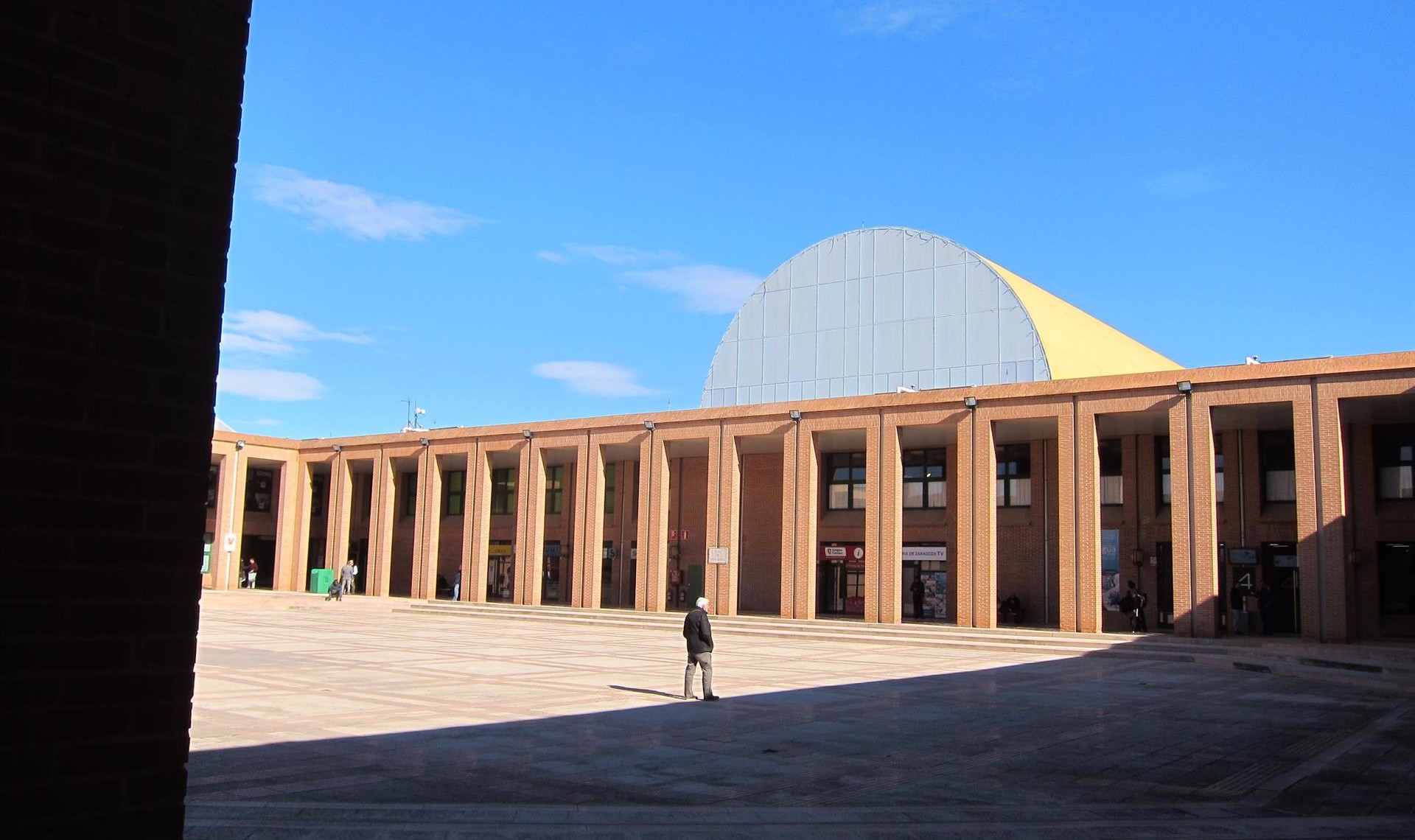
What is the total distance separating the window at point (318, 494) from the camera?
57.8m

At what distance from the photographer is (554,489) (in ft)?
166

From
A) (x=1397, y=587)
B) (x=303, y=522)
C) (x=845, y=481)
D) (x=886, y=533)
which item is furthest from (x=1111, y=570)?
(x=303, y=522)

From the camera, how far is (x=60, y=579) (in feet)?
8.64

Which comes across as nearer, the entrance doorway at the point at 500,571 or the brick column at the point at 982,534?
the brick column at the point at 982,534

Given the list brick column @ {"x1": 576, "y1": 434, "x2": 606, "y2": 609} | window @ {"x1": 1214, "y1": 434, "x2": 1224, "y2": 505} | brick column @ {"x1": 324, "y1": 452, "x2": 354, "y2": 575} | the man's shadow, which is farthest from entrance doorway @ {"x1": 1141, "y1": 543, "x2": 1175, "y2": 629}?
brick column @ {"x1": 324, "y1": 452, "x2": 354, "y2": 575}

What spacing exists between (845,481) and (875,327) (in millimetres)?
9428

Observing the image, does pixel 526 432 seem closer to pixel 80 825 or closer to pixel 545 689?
pixel 545 689

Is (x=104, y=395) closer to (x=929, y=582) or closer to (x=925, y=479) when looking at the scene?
(x=929, y=582)

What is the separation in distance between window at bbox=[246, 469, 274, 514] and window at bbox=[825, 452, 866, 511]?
30.8 meters

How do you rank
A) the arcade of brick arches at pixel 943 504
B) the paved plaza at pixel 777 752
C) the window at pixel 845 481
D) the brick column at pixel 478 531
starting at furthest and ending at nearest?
1. the brick column at pixel 478 531
2. the window at pixel 845 481
3. the arcade of brick arches at pixel 943 504
4. the paved plaza at pixel 777 752

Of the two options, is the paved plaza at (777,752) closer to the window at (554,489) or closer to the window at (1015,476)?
the window at (1015,476)

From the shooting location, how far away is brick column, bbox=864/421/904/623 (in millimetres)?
34844

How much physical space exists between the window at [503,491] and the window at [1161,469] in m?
27.5

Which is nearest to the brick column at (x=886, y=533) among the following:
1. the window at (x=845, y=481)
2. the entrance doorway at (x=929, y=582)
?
the entrance doorway at (x=929, y=582)
